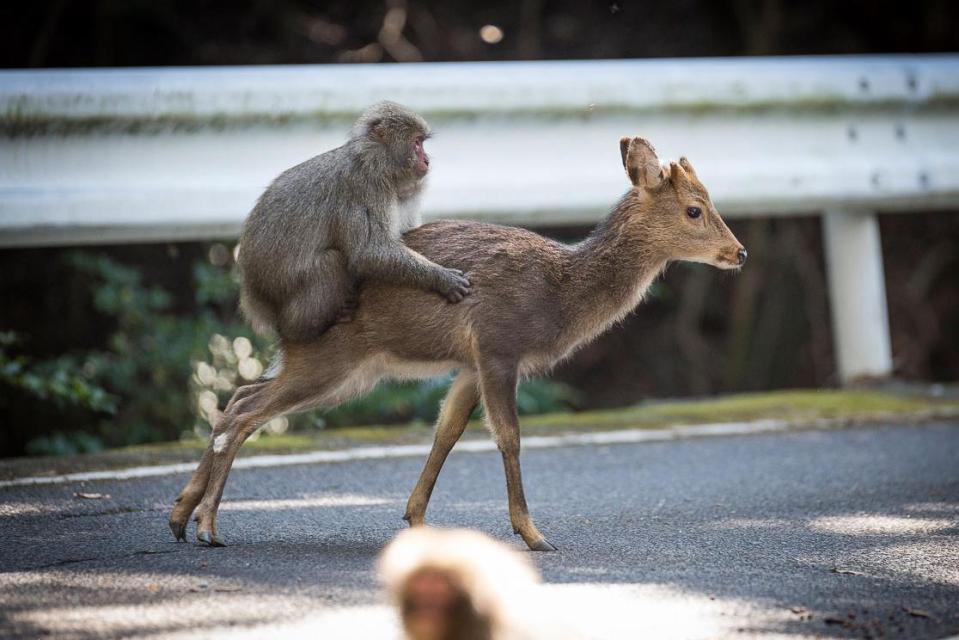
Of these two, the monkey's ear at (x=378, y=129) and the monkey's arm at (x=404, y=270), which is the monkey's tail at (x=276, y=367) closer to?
the monkey's arm at (x=404, y=270)

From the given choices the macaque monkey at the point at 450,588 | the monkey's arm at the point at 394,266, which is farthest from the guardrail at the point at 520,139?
the macaque monkey at the point at 450,588

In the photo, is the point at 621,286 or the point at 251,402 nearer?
the point at 251,402

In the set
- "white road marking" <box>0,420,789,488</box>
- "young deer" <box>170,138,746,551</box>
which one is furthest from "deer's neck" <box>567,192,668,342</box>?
"white road marking" <box>0,420,789,488</box>

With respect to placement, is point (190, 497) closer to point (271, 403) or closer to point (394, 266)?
point (271, 403)

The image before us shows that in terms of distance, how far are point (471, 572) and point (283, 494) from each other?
3.11 meters

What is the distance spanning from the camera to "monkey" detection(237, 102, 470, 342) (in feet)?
17.2

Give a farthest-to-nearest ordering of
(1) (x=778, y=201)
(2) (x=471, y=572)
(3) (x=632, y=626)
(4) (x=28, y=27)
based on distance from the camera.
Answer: (4) (x=28, y=27), (1) (x=778, y=201), (3) (x=632, y=626), (2) (x=471, y=572)

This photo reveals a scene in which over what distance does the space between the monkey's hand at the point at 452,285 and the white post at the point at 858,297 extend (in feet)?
12.1

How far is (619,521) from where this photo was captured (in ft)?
17.0

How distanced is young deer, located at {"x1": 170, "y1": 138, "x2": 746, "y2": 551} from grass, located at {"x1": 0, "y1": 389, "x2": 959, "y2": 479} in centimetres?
139

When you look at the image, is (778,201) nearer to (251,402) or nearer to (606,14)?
(251,402)

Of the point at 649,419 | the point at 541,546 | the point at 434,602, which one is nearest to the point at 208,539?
the point at 541,546

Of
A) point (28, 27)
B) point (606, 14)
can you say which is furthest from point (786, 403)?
point (28, 27)

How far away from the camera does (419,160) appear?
221 inches
